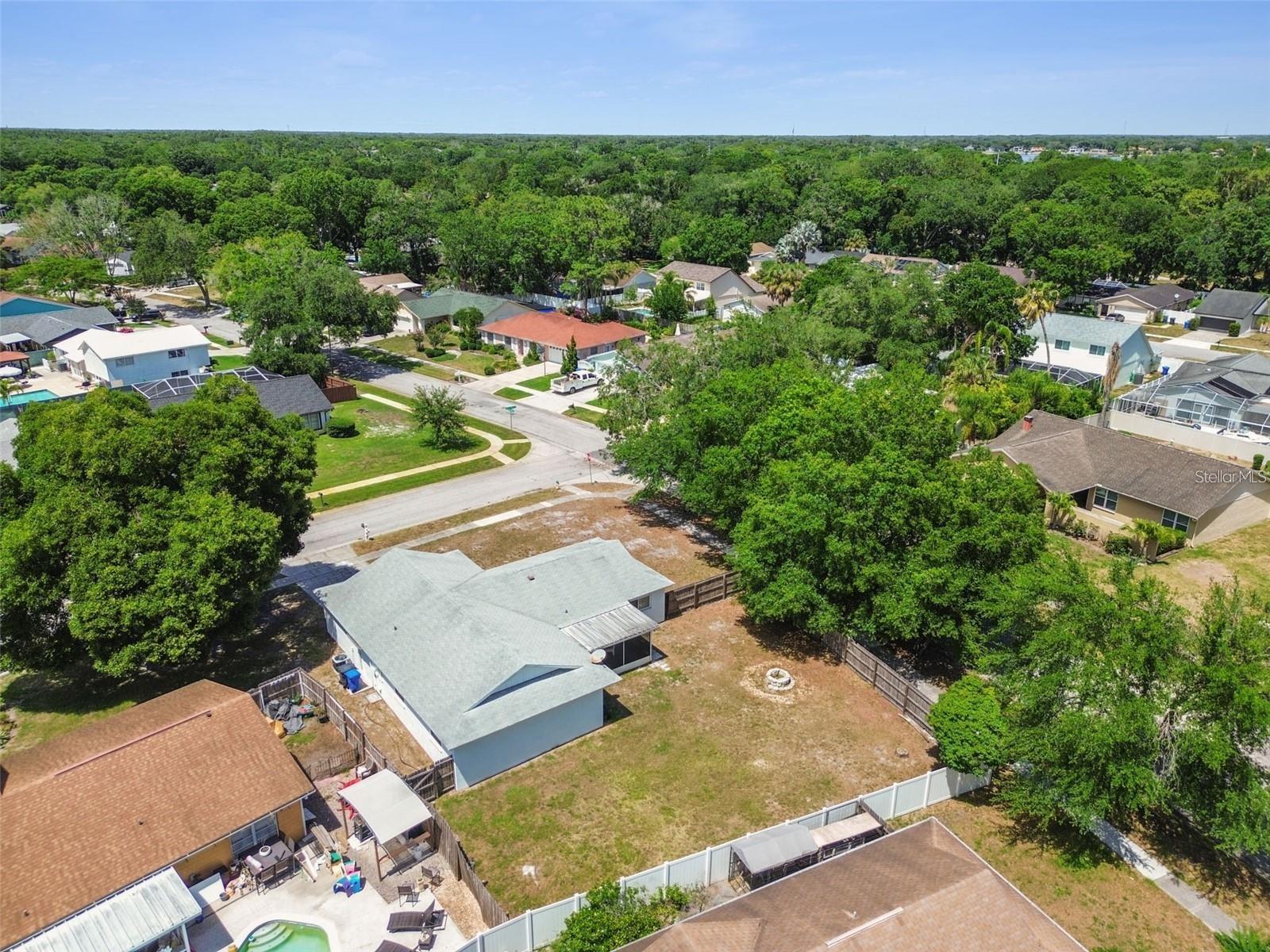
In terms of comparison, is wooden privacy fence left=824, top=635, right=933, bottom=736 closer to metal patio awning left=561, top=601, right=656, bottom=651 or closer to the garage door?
metal patio awning left=561, top=601, right=656, bottom=651

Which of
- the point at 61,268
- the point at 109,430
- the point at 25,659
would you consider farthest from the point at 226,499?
the point at 61,268

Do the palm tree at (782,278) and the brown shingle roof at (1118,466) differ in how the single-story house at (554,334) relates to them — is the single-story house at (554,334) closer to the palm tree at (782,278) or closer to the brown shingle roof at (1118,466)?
the palm tree at (782,278)

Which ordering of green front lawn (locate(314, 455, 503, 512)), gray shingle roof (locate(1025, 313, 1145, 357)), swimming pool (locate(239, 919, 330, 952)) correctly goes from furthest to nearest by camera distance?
gray shingle roof (locate(1025, 313, 1145, 357)), green front lawn (locate(314, 455, 503, 512)), swimming pool (locate(239, 919, 330, 952))

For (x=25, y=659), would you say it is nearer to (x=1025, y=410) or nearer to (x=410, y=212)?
(x=1025, y=410)

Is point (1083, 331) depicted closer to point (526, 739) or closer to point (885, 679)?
point (885, 679)

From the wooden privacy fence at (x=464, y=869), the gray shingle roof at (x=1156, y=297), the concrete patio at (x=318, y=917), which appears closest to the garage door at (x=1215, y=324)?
the gray shingle roof at (x=1156, y=297)

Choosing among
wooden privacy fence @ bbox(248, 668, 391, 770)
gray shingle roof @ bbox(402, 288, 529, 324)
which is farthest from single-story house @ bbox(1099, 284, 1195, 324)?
wooden privacy fence @ bbox(248, 668, 391, 770)

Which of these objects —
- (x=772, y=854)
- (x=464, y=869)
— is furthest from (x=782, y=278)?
(x=464, y=869)
